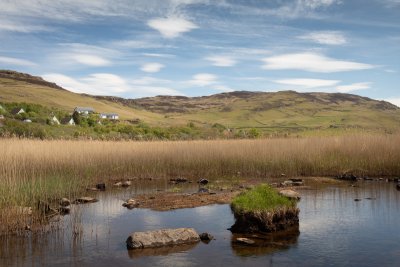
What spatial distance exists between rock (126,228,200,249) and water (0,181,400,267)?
0.83 feet

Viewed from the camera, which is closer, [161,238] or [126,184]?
[161,238]

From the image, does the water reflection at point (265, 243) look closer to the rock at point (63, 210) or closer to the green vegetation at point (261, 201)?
the green vegetation at point (261, 201)

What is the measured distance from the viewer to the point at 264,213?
10.3 meters

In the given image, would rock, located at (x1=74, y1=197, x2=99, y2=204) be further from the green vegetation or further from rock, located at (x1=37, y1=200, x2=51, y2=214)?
the green vegetation

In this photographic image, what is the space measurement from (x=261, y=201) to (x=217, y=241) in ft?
5.86

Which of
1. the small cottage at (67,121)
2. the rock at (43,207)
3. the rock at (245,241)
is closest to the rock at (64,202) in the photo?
the rock at (43,207)

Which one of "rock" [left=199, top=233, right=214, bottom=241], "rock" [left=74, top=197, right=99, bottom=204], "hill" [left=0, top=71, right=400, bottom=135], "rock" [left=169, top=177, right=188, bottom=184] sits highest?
"hill" [left=0, top=71, right=400, bottom=135]

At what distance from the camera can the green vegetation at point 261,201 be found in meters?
10.5

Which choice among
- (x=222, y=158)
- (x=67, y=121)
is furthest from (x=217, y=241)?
(x=67, y=121)

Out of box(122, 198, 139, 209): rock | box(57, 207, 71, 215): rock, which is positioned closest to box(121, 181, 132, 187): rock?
box(122, 198, 139, 209): rock

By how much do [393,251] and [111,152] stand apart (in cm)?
1416

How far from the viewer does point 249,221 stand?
10.4 m

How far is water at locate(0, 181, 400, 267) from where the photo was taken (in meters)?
8.29

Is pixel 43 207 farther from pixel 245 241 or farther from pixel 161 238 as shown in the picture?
pixel 245 241
